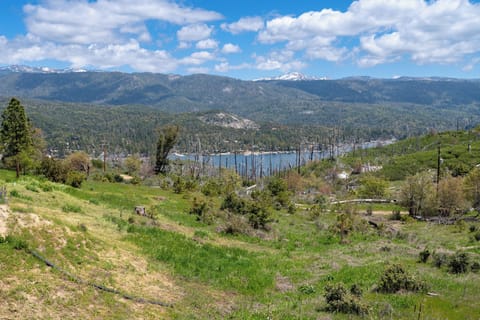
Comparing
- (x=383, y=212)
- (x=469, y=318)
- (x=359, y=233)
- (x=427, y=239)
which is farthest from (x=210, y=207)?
(x=383, y=212)

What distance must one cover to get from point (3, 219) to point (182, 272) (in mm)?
7820

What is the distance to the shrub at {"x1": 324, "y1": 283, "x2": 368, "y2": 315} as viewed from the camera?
1434 cm

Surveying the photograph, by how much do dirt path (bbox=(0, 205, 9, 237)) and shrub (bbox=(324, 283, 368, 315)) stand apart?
489 inches

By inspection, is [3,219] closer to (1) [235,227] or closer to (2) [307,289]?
(2) [307,289]

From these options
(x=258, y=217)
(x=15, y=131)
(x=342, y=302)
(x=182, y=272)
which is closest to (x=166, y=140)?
(x=15, y=131)


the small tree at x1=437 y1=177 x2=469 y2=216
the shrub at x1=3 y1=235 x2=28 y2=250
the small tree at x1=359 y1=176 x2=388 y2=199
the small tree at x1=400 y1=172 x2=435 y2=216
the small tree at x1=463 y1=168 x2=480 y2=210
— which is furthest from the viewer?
the small tree at x1=359 y1=176 x2=388 y2=199

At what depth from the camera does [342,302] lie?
14.6 m

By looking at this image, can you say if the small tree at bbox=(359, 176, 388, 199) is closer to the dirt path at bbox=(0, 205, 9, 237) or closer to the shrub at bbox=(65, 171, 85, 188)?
the shrub at bbox=(65, 171, 85, 188)

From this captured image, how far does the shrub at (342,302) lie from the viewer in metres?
14.3

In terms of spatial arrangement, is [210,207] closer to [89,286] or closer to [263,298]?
[263,298]

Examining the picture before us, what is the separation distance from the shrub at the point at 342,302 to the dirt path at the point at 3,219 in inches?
489

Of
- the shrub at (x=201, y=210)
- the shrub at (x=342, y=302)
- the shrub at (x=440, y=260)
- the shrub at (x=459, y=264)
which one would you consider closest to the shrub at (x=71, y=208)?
the shrub at (x=201, y=210)

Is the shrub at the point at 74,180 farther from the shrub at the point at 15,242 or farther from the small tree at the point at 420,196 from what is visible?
the small tree at the point at 420,196

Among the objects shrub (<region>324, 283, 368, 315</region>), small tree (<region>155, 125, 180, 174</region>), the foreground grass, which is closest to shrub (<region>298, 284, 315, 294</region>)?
the foreground grass
